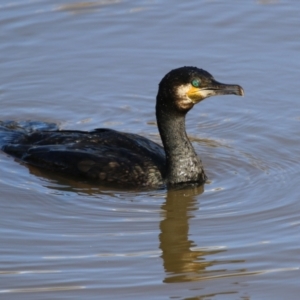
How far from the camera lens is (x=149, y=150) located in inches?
406

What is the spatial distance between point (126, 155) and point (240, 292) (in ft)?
9.88

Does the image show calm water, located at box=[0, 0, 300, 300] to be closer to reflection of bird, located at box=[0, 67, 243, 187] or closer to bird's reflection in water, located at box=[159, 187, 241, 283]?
bird's reflection in water, located at box=[159, 187, 241, 283]

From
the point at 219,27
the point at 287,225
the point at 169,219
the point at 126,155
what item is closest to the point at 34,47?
the point at 219,27

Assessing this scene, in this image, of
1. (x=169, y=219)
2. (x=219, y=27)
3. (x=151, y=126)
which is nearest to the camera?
(x=169, y=219)

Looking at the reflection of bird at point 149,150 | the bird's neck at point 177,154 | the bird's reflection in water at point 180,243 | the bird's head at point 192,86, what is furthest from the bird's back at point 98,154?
the bird's head at point 192,86

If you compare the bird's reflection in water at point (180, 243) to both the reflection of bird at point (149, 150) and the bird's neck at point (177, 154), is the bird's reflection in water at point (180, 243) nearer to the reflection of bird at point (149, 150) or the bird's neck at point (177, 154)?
the bird's neck at point (177, 154)

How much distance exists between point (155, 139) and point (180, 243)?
114 inches

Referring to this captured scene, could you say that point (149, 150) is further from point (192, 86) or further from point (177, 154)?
point (192, 86)

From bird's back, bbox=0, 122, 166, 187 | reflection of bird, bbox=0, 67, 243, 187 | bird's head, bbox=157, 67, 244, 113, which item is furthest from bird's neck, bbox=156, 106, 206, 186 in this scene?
bird's head, bbox=157, 67, 244, 113

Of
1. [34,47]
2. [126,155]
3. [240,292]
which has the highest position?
[34,47]

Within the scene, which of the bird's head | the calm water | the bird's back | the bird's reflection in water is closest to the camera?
the calm water

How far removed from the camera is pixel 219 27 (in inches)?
561

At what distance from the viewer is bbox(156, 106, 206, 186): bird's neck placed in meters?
10.0

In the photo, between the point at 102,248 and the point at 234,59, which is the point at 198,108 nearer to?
the point at 234,59
